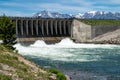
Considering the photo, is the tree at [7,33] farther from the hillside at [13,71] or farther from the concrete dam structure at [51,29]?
the concrete dam structure at [51,29]

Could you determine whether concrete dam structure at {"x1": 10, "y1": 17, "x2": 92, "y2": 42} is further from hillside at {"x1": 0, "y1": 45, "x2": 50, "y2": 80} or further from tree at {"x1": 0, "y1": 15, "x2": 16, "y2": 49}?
hillside at {"x1": 0, "y1": 45, "x2": 50, "y2": 80}

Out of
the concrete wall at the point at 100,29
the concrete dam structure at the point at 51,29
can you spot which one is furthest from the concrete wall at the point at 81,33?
the concrete wall at the point at 100,29

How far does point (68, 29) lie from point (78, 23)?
370cm

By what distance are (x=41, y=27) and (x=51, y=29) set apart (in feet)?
10.8

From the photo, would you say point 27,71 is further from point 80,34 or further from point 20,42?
point 80,34

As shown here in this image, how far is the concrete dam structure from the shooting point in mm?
110213

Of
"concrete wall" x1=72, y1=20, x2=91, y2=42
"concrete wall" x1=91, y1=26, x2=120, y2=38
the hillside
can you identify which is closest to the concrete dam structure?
"concrete wall" x1=72, y1=20, x2=91, y2=42

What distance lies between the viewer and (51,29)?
116 m

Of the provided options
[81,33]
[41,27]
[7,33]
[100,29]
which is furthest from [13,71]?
[100,29]

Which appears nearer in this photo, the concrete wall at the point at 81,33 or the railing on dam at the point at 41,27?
the railing on dam at the point at 41,27

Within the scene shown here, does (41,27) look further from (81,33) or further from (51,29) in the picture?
(81,33)

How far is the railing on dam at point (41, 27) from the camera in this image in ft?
360

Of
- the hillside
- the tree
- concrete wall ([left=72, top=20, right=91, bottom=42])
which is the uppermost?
the hillside

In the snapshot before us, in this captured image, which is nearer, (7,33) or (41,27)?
(7,33)
